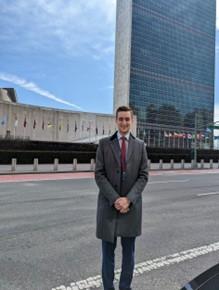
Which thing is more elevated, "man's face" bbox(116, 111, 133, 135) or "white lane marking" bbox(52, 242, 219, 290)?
"man's face" bbox(116, 111, 133, 135)

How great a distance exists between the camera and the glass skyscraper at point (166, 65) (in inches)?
4471

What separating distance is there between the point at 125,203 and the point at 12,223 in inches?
194

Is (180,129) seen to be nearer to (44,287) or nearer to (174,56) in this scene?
(174,56)

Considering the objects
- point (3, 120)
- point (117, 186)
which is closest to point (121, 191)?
point (117, 186)

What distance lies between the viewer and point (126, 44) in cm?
11325

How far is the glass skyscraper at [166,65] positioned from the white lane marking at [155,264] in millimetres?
104675

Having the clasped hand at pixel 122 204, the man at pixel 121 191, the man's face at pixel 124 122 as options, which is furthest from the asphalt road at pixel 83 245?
the man's face at pixel 124 122

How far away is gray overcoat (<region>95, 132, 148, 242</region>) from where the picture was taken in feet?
11.5

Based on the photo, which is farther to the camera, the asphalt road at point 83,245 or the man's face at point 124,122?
the asphalt road at point 83,245

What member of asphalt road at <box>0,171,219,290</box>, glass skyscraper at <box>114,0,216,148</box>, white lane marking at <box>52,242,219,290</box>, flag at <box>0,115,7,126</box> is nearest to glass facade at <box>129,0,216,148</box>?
glass skyscraper at <box>114,0,216,148</box>

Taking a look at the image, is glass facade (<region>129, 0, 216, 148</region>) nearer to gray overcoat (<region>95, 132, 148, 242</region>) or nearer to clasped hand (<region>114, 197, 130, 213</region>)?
gray overcoat (<region>95, 132, 148, 242</region>)

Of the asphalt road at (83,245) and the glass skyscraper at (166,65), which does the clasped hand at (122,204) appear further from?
the glass skyscraper at (166,65)

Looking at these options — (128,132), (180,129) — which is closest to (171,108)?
(180,129)

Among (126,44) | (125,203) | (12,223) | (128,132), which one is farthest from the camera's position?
(126,44)
